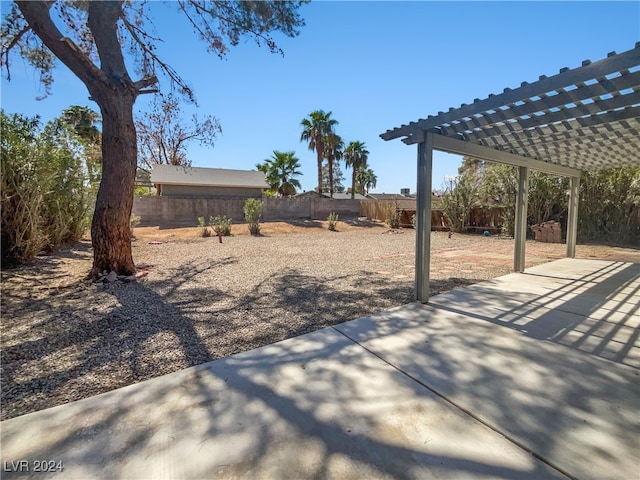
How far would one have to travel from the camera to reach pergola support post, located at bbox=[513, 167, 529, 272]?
538 cm

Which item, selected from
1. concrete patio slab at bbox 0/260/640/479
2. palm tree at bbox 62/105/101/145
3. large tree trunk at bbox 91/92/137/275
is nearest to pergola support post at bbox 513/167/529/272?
concrete patio slab at bbox 0/260/640/479

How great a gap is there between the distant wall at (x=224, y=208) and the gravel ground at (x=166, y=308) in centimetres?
1133

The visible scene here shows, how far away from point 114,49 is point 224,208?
15.1 m

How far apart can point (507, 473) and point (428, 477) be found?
0.37m

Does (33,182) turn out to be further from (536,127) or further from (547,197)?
(547,197)

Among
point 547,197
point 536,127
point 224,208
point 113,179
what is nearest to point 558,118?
point 536,127

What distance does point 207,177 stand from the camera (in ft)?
71.9

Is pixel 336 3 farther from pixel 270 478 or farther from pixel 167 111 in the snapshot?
pixel 270 478

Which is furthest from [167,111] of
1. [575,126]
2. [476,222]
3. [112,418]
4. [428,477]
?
[476,222]

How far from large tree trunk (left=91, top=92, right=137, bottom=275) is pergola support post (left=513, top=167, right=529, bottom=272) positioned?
22.3ft

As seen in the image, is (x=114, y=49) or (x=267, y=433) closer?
(x=267, y=433)

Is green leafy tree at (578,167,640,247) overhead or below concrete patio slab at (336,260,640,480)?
overhead

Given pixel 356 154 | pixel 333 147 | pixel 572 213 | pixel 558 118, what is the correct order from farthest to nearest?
pixel 356 154
pixel 333 147
pixel 572 213
pixel 558 118

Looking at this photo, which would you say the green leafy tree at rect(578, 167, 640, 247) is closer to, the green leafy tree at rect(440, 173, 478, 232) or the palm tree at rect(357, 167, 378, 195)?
the green leafy tree at rect(440, 173, 478, 232)
